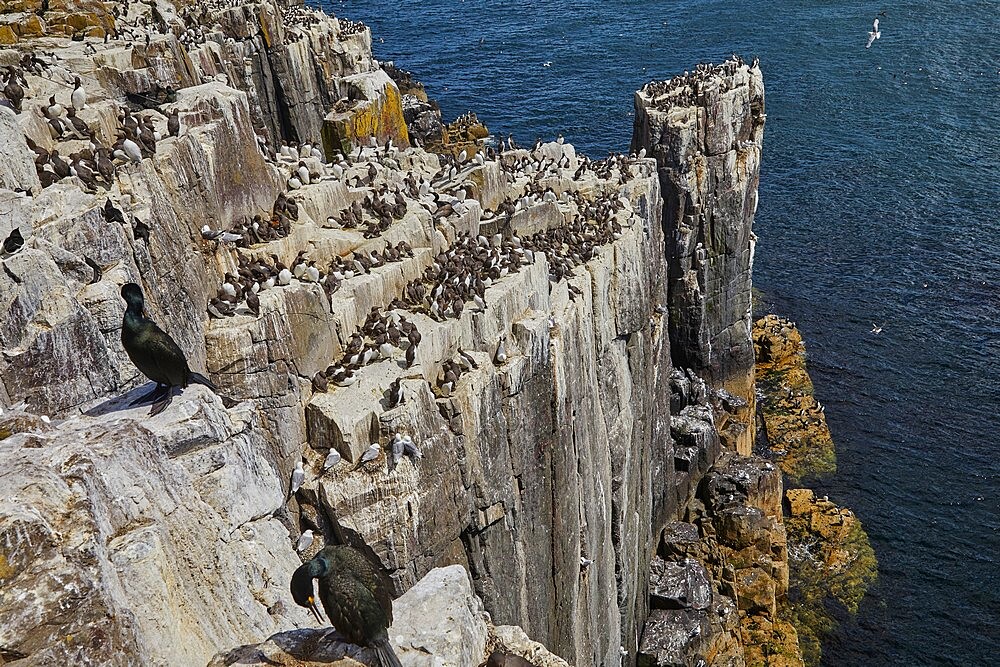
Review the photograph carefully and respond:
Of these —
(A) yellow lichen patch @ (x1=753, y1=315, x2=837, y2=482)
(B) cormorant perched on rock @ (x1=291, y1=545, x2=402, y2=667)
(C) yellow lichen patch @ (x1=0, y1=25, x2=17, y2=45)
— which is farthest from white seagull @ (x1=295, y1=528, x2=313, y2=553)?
(A) yellow lichen patch @ (x1=753, y1=315, x2=837, y2=482)

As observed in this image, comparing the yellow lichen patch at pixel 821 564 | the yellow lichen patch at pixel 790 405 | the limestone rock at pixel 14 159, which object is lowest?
the yellow lichen patch at pixel 821 564

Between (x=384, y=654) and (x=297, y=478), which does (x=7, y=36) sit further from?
(x=384, y=654)

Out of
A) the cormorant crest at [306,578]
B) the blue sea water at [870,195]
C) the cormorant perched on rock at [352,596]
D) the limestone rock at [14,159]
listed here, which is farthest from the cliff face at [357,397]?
the blue sea water at [870,195]

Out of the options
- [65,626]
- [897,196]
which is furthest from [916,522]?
[65,626]

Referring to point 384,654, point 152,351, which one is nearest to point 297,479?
point 152,351

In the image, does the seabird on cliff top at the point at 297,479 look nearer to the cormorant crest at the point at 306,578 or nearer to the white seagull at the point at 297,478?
the white seagull at the point at 297,478

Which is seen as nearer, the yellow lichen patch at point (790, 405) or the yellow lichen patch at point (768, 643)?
the yellow lichen patch at point (768, 643)
